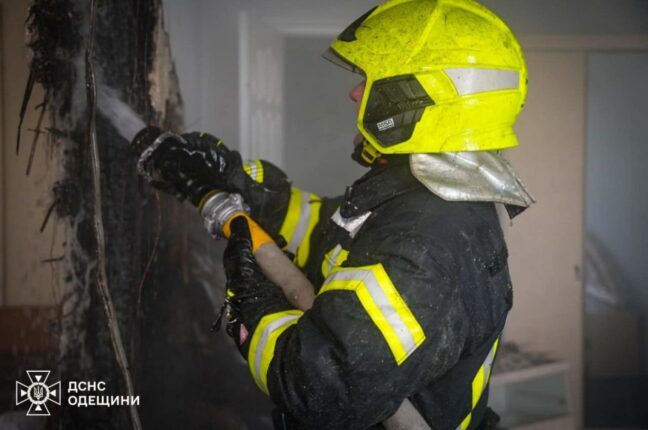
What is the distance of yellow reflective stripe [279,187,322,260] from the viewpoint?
214 centimetres

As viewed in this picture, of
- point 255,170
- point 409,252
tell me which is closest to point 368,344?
point 409,252

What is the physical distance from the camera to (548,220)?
3184 millimetres

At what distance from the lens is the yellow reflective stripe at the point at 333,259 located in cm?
161

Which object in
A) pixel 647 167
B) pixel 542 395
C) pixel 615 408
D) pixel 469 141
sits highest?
pixel 469 141

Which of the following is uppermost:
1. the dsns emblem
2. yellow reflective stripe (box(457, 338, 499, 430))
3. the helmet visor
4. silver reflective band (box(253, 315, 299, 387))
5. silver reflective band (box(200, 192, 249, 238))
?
the helmet visor

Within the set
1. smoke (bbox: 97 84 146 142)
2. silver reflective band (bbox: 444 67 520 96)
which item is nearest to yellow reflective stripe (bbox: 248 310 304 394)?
silver reflective band (bbox: 444 67 520 96)

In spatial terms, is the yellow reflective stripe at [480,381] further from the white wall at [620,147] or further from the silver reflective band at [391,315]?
the white wall at [620,147]

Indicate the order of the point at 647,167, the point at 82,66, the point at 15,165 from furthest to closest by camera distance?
the point at 647,167 < the point at 82,66 < the point at 15,165

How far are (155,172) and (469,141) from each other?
3.40 feet

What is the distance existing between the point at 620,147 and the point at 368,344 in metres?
2.63

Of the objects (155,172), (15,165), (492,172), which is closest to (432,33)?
(492,172)

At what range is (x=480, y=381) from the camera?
166 centimetres

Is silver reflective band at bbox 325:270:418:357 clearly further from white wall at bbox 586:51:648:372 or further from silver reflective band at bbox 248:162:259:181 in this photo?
white wall at bbox 586:51:648:372

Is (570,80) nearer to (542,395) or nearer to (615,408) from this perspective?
(542,395)
